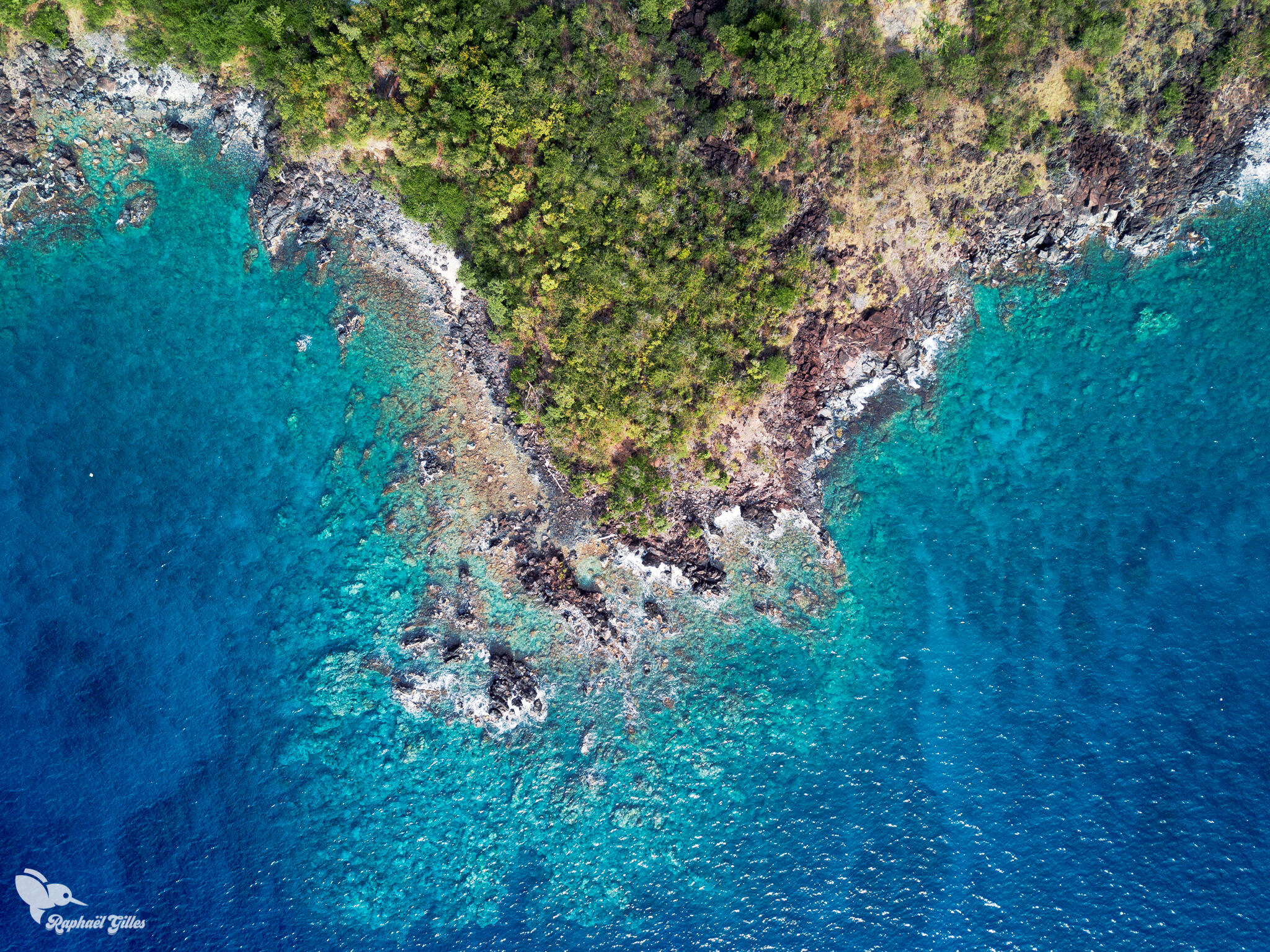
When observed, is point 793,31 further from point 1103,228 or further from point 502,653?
point 502,653

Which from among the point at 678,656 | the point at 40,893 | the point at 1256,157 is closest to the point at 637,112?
the point at 678,656

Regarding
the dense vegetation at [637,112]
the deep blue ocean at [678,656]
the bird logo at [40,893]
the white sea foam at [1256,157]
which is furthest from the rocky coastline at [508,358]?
the bird logo at [40,893]

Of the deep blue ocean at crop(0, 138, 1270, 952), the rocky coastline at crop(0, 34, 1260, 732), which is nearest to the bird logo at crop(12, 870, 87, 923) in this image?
the deep blue ocean at crop(0, 138, 1270, 952)

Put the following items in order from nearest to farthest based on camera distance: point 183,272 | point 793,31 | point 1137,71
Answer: point 793,31
point 1137,71
point 183,272

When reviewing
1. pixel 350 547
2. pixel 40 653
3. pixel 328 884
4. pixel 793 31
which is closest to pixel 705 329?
pixel 793 31

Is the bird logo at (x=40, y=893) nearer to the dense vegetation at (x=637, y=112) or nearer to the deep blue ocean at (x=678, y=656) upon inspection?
the deep blue ocean at (x=678, y=656)

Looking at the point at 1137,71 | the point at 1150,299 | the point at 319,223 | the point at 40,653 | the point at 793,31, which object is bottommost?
the point at 1150,299

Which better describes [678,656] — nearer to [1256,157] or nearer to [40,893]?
[40,893]
